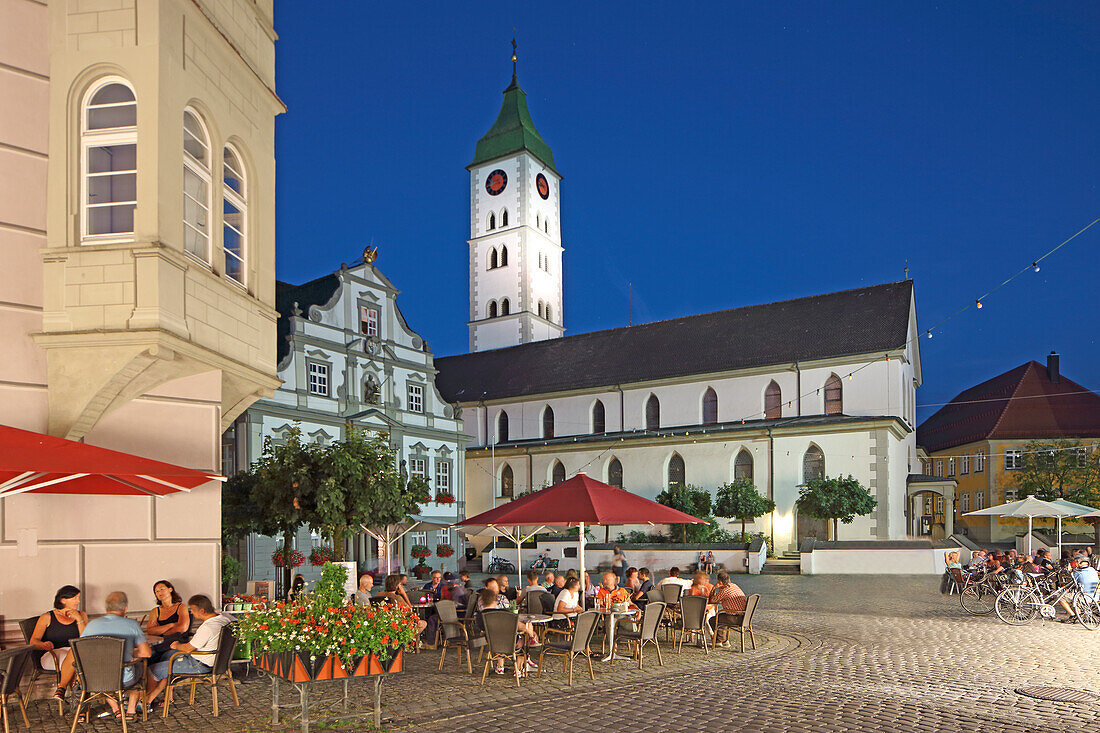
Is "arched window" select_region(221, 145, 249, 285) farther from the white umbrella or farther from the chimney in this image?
the chimney

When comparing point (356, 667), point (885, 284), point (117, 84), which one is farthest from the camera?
point (885, 284)

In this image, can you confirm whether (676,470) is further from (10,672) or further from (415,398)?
(10,672)

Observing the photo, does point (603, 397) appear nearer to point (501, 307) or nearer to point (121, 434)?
point (501, 307)

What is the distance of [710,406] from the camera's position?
46.1 metres

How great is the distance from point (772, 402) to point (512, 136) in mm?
32134

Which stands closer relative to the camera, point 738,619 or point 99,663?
point 99,663

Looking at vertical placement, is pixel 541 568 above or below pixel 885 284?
below

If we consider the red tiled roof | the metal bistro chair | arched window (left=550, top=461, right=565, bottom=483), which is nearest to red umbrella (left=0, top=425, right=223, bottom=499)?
the metal bistro chair

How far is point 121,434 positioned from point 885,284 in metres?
39.9

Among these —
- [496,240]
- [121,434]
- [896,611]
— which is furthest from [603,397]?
[121,434]

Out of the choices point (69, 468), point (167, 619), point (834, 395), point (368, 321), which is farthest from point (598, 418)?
point (69, 468)

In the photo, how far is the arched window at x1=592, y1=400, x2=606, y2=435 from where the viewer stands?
161 ft

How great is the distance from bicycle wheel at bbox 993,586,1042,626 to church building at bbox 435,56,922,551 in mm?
21947

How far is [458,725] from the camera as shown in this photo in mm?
8344
